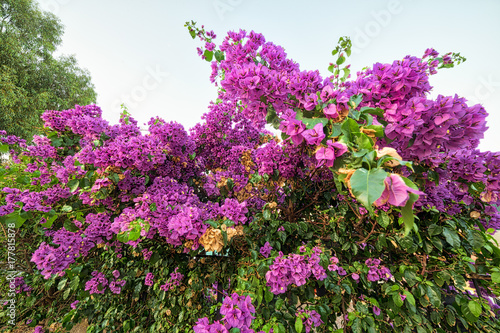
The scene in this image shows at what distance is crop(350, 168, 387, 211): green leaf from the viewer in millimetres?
520

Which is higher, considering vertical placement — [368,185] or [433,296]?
[368,185]

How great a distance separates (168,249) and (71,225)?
33.6 inches

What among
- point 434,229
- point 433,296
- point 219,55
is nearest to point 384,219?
point 434,229

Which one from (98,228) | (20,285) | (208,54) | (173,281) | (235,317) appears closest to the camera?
(235,317)

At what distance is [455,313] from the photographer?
4.33ft

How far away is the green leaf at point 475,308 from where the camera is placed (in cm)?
112

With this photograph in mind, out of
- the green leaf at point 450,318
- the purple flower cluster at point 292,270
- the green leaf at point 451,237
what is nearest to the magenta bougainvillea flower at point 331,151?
the purple flower cluster at point 292,270

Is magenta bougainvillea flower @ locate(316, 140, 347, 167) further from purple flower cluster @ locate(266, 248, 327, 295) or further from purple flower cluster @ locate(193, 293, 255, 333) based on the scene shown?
purple flower cluster @ locate(193, 293, 255, 333)

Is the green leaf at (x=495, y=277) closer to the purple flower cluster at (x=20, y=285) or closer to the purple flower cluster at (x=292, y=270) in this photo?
the purple flower cluster at (x=292, y=270)

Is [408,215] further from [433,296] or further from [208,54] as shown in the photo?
[208,54]

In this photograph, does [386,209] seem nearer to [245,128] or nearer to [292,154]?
[292,154]

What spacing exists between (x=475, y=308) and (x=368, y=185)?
142 centimetres

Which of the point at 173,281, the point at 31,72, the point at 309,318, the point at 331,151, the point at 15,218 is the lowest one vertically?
the point at 309,318

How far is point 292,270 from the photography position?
1.33 m
